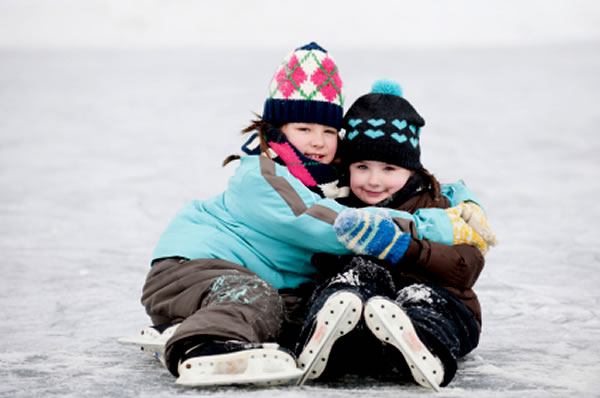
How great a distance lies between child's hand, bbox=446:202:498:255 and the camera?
2.83m

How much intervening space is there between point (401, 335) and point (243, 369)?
0.43 meters

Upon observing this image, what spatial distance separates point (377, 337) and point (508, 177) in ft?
19.0

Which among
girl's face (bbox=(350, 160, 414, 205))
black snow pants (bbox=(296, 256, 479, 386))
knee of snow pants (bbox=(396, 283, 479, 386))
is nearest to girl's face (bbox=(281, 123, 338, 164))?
girl's face (bbox=(350, 160, 414, 205))

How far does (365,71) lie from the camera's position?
39.7 ft

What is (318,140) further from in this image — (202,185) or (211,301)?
(202,185)

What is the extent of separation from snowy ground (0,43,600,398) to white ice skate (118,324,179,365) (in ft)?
0.20

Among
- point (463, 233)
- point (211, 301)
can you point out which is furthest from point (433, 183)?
point (211, 301)

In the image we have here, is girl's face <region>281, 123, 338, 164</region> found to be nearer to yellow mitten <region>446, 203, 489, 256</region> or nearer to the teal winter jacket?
the teal winter jacket

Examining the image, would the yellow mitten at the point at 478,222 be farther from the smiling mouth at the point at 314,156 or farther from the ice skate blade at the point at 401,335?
the ice skate blade at the point at 401,335

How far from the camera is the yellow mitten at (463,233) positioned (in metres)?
2.82

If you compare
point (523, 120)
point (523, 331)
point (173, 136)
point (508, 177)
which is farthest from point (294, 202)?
point (523, 120)

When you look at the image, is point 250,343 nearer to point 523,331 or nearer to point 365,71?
point 523,331

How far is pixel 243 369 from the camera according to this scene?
2.26 metres

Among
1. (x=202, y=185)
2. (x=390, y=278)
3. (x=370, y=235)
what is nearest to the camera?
(x=370, y=235)
